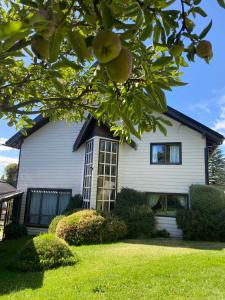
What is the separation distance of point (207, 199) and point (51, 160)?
29.6ft

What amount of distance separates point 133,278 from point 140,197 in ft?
26.9

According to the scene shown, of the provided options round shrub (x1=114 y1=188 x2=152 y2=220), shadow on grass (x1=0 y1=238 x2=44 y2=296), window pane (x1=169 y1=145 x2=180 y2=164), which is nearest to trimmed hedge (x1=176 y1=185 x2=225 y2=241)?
round shrub (x1=114 y1=188 x2=152 y2=220)

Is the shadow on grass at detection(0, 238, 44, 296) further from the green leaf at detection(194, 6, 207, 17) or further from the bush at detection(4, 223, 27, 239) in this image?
the bush at detection(4, 223, 27, 239)

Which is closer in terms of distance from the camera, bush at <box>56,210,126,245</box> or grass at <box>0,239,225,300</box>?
grass at <box>0,239,225,300</box>

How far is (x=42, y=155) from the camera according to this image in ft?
56.4

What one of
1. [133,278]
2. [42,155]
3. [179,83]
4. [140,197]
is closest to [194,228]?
[140,197]

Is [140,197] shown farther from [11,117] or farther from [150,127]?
[150,127]

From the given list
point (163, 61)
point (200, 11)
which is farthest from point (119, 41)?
point (200, 11)

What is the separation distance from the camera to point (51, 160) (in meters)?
16.9

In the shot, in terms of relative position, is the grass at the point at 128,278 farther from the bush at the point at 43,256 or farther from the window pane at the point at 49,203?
the window pane at the point at 49,203

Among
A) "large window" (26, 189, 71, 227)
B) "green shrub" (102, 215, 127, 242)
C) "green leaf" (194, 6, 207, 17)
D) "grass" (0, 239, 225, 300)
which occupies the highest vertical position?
"green leaf" (194, 6, 207, 17)

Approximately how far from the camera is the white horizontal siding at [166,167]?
14632 mm

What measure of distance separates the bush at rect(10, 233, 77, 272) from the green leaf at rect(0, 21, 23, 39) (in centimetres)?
775

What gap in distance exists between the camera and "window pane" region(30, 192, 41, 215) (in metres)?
16.4
